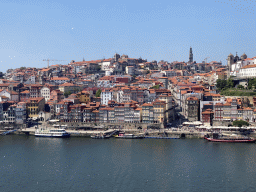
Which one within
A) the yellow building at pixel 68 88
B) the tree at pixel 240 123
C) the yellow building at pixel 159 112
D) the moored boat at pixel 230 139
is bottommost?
the moored boat at pixel 230 139

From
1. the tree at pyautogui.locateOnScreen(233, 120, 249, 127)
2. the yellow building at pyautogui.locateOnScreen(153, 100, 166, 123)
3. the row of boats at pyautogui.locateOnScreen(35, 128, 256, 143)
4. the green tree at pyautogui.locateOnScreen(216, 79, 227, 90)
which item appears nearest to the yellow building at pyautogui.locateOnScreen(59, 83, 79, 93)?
the row of boats at pyautogui.locateOnScreen(35, 128, 256, 143)

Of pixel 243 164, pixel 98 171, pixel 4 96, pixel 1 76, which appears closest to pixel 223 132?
pixel 243 164

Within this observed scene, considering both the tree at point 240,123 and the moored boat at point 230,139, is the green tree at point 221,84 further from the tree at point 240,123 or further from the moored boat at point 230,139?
the moored boat at point 230,139

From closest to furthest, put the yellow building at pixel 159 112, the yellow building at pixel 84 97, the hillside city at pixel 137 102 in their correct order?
the yellow building at pixel 159 112
the hillside city at pixel 137 102
the yellow building at pixel 84 97

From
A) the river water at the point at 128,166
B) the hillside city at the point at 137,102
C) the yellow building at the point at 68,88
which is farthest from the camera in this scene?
the yellow building at the point at 68,88

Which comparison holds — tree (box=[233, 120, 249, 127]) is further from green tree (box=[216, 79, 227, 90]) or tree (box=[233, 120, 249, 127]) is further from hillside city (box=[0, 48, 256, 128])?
green tree (box=[216, 79, 227, 90])

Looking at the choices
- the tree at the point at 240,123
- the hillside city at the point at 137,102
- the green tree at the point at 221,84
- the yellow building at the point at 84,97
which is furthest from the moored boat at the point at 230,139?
the yellow building at the point at 84,97

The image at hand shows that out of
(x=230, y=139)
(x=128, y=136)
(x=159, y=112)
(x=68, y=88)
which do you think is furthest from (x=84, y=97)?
(x=230, y=139)

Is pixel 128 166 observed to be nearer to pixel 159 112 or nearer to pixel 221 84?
pixel 159 112

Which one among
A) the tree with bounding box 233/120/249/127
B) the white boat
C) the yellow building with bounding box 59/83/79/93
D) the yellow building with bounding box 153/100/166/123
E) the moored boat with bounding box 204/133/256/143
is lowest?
the moored boat with bounding box 204/133/256/143

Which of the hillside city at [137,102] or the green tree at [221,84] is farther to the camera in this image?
the green tree at [221,84]
